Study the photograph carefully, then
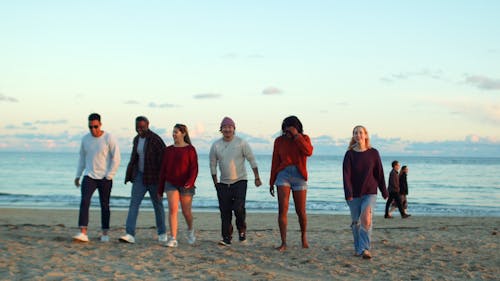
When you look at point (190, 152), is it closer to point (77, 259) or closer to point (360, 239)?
point (77, 259)

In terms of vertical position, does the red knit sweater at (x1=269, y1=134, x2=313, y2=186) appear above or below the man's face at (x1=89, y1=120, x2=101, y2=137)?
below

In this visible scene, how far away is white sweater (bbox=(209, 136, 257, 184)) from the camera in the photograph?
830cm

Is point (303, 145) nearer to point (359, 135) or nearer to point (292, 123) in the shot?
point (292, 123)

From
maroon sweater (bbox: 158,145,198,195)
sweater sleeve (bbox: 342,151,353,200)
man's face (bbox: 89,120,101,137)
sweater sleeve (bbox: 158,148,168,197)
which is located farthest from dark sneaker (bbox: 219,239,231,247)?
man's face (bbox: 89,120,101,137)

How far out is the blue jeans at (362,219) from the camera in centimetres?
750

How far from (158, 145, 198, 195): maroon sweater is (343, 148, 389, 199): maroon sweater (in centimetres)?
221

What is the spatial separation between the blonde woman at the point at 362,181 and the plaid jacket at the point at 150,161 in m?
2.75

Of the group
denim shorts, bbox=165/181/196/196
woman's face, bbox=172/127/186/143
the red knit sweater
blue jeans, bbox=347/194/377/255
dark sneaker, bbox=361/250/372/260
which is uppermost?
woman's face, bbox=172/127/186/143

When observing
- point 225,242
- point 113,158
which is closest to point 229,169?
point 225,242

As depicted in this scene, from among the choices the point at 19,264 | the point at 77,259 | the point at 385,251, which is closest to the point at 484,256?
the point at 385,251

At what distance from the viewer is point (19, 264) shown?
21.6ft

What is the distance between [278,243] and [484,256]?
124 inches

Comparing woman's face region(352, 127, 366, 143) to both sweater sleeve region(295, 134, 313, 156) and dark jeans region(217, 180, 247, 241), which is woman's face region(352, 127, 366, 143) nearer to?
sweater sleeve region(295, 134, 313, 156)

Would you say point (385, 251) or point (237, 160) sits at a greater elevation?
point (237, 160)
